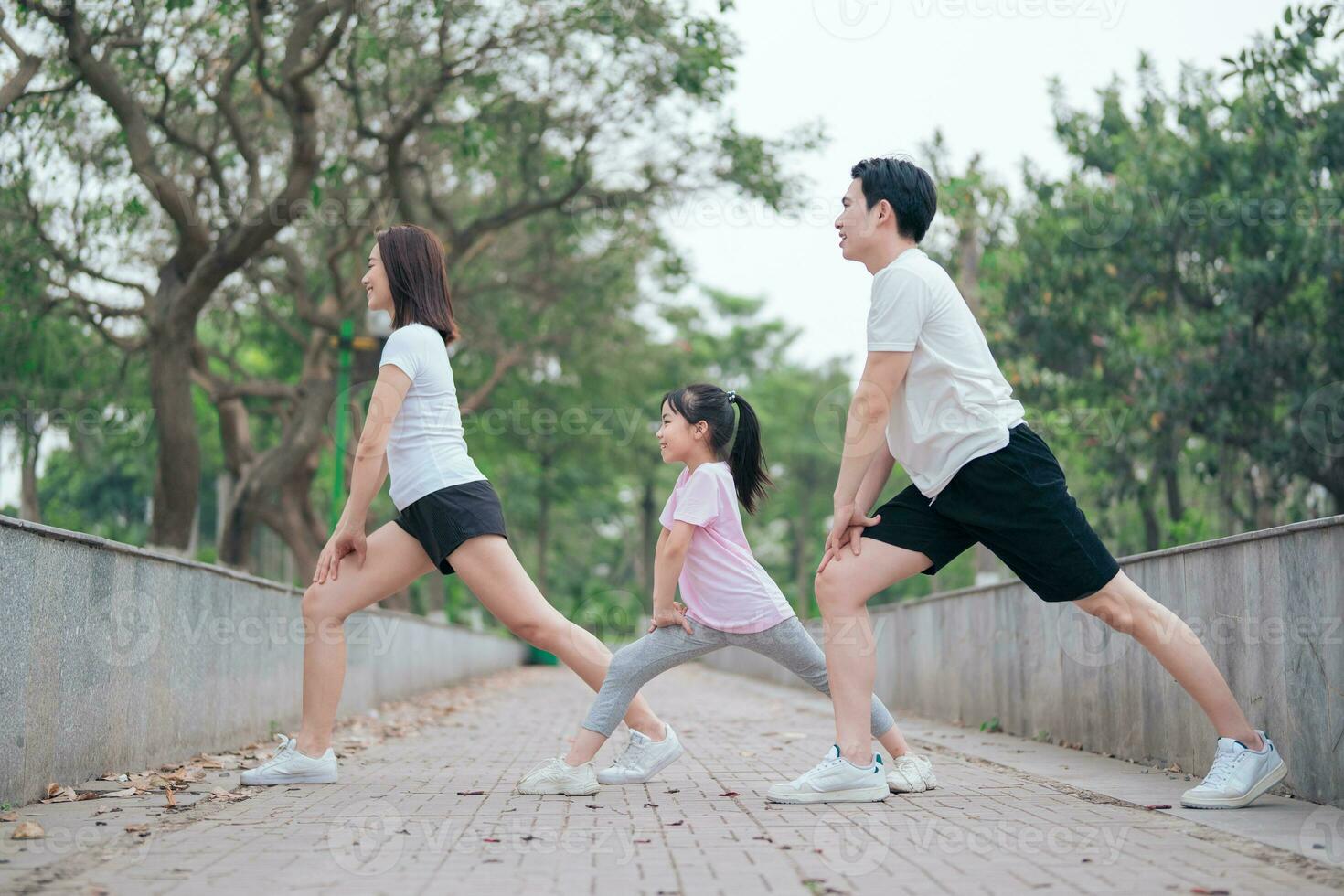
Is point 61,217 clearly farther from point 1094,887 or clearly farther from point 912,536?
point 1094,887

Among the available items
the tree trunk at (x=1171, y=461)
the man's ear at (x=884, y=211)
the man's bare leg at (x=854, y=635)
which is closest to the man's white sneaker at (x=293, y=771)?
the man's bare leg at (x=854, y=635)

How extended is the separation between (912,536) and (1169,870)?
165 cm

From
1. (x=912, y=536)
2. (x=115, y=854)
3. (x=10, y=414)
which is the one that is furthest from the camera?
(x=10, y=414)

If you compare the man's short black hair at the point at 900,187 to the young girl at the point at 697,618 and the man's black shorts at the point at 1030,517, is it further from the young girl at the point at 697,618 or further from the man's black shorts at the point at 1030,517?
the young girl at the point at 697,618

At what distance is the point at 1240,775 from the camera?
4754 mm

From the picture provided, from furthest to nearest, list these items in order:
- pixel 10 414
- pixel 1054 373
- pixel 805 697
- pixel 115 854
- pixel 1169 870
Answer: pixel 1054 373, pixel 10 414, pixel 805 697, pixel 115 854, pixel 1169 870

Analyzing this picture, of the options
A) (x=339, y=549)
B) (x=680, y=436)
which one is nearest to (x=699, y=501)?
(x=680, y=436)

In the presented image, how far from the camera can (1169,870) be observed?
372 cm

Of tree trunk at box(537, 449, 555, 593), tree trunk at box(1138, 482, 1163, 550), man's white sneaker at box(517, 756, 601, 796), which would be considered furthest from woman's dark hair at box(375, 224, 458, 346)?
tree trunk at box(537, 449, 555, 593)

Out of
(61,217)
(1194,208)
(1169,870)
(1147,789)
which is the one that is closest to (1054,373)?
(1194,208)

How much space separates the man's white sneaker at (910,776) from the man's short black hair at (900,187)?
202 centimetres

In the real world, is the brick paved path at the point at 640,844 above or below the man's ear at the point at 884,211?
below

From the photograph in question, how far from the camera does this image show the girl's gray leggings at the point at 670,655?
18.1 feet

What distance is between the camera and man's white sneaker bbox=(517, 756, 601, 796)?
17.9ft
